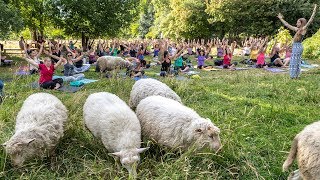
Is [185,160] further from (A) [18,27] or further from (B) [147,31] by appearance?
(B) [147,31]

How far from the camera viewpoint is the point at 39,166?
4598 mm

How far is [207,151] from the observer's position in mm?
4633

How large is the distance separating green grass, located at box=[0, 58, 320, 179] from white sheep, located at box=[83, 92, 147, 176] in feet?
0.53

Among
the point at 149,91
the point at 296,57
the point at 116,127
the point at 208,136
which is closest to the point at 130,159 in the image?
the point at 116,127

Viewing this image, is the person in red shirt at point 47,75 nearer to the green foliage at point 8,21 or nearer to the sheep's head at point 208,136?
the sheep's head at point 208,136

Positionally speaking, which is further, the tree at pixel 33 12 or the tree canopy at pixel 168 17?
the tree at pixel 33 12

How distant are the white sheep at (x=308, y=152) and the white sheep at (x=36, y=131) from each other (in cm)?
340

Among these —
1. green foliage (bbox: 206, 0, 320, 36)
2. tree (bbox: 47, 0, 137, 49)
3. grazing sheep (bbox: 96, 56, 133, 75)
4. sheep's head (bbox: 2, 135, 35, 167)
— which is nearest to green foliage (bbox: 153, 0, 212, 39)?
green foliage (bbox: 206, 0, 320, 36)

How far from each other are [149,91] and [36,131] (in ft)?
9.02

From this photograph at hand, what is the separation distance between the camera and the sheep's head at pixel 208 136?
4680mm

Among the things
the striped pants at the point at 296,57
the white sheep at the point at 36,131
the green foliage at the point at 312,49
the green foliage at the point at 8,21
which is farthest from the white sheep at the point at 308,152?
the green foliage at the point at 312,49

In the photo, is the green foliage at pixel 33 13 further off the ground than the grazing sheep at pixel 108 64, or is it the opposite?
the green foliage at pixel 33 13

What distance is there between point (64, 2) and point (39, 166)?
21.1 metres

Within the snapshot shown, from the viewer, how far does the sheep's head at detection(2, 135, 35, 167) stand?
14.8ft
